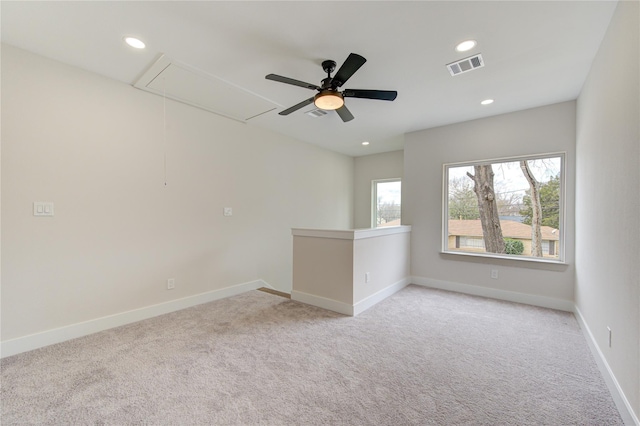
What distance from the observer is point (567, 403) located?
172 cm

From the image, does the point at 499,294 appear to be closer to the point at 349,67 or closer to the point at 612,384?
the point at 612,384

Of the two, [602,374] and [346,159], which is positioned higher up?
[346,159]

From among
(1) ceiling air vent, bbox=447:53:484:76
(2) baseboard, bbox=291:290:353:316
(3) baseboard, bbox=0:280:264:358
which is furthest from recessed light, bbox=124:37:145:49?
(2) baseboard, bbox=291:290:353:316

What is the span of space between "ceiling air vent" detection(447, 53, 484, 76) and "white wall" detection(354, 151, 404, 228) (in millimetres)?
3309

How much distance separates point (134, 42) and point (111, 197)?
1552 millimetres

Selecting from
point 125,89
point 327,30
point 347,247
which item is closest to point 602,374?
point 347,247

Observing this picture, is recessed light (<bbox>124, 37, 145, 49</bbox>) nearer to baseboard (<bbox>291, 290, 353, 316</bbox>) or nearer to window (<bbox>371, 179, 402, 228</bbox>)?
baseboard (<bbox>291, 290, 353, 316</bbox>)

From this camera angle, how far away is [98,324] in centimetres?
271

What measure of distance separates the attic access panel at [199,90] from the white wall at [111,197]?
177mm

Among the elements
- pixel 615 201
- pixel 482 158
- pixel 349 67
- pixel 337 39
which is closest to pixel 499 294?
pixel 482 158

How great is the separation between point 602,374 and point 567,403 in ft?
1.96

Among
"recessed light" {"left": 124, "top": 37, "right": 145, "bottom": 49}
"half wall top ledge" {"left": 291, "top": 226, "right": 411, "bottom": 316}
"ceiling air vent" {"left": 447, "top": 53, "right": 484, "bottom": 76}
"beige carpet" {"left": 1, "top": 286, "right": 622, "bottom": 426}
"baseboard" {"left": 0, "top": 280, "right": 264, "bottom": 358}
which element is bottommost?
"beige carpet" {"left": 1, "top": 286, "right": 622, "bottom": 426}

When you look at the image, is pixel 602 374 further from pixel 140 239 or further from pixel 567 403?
pixel 140 239

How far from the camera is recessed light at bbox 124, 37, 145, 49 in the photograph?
220 centimetres
